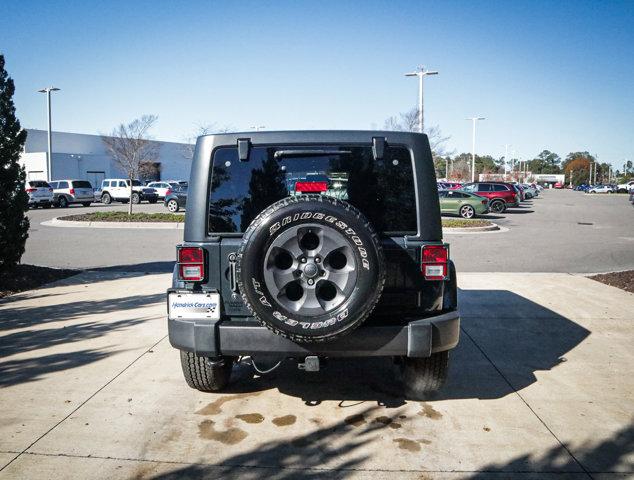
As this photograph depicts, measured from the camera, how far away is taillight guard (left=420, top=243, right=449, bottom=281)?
3.80m

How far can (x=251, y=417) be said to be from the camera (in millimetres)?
3998

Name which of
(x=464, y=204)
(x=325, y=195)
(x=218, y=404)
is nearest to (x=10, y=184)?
(x=218, y=404)

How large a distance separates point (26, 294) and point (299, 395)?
5.86 metres

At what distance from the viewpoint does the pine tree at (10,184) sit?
8898 mm

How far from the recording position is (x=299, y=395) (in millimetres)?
4453

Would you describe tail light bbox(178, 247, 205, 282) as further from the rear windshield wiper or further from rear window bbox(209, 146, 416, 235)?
the rear windshield wiper

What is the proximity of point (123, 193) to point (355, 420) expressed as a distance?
127 ft

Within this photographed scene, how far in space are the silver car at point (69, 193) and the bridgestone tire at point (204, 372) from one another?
110 ft

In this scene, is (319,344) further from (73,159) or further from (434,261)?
(73,159)

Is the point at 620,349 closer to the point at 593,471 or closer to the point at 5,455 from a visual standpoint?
the point at 593,471

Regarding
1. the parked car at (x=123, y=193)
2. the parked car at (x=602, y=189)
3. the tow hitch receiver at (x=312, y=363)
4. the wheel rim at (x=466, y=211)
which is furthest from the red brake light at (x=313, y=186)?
the parked car at (x=602, y=189)

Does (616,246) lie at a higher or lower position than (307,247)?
lower

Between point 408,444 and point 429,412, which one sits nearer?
point 408,444

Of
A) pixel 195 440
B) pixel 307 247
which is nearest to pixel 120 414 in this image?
pixel 195 440
